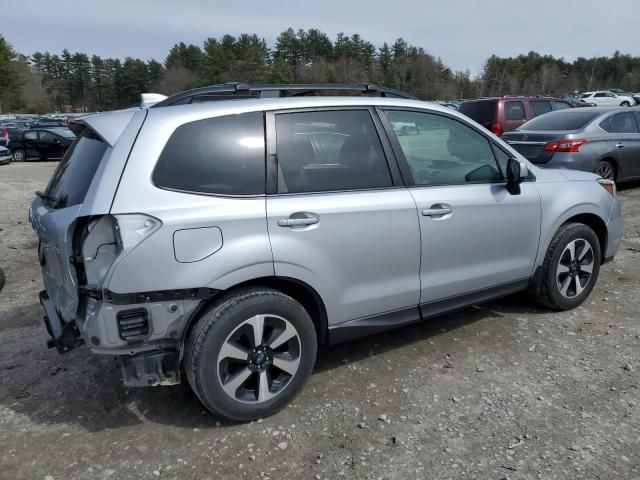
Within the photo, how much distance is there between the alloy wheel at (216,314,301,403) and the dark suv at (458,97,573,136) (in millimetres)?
10909

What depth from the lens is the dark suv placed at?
1273 centimetres

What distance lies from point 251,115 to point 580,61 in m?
111

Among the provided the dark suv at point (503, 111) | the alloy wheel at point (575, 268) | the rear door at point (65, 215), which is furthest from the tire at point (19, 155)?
the alloy wheel at point (575, 268)

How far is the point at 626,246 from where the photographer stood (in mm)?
6195

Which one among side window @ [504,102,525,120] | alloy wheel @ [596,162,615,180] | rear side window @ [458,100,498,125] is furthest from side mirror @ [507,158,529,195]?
side window @ [504,102,525,120]

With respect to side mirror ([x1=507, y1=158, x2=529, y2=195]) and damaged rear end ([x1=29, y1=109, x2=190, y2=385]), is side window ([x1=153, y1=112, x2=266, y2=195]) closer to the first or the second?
damaged rear end ([x1=29, y1=109, x2=190, y2=385])

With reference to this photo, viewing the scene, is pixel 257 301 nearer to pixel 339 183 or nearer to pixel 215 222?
A: pixel 215 222

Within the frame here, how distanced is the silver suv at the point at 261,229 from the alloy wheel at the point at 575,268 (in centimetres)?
68

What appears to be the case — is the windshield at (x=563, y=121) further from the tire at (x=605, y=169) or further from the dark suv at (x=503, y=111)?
the dark suv at (x=503, y=111)

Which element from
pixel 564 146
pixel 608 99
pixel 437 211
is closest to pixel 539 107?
pixel 564 146

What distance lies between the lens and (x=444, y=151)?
378 cm

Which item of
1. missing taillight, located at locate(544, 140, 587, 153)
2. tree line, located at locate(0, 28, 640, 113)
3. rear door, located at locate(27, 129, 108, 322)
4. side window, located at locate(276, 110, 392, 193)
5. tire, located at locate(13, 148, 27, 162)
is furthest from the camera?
tree line, located at locate(0, 28, 640, 113)

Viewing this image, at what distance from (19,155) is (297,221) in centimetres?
2218

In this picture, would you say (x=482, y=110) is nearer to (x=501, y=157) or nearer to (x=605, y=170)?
(x=605, y=170)
